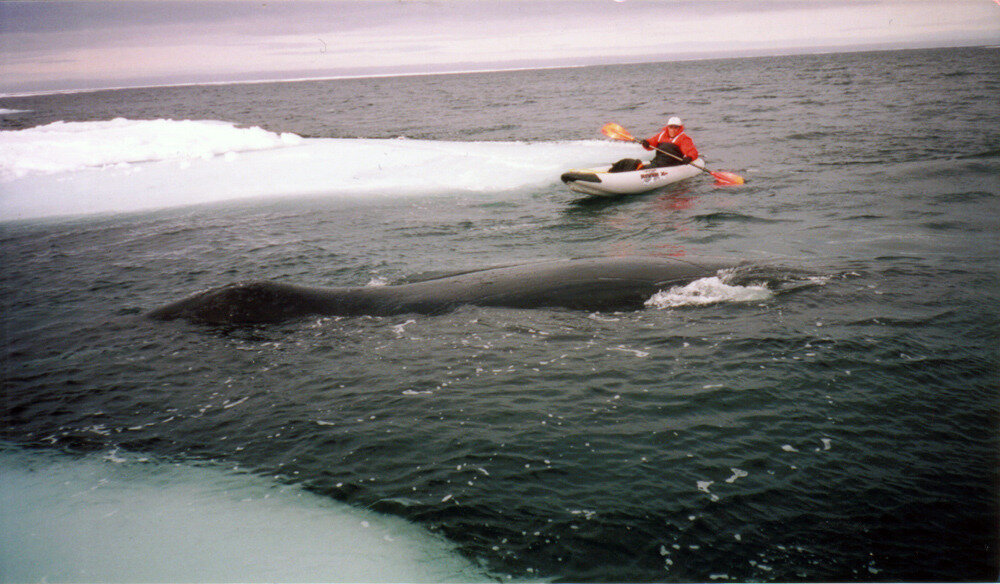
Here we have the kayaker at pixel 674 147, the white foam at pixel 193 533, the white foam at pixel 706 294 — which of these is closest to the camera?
the white foam at pixel 193 533

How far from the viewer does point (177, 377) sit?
6945 mm

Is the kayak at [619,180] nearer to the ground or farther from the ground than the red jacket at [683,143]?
nearer to the ground

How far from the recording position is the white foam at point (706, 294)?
7832 millimetres

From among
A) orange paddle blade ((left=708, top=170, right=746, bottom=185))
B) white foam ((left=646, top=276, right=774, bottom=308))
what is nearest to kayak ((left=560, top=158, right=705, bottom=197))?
orange paddle blade ((left=708, top=170, right=746, bottom=185))

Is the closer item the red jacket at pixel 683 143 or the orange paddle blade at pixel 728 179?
the orange paddle blade at pixel 728 179

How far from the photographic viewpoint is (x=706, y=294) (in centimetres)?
801

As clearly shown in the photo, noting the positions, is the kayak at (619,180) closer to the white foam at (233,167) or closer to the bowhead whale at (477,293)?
the white foam at (233,167)

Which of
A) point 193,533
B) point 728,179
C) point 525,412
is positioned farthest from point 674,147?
point 193,533

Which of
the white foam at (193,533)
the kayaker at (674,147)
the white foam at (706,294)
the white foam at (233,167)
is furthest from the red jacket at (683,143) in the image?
the white foam at (193,533)

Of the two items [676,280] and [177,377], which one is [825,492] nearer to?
[676,280]

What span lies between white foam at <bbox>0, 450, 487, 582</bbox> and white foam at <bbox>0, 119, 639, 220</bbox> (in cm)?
1286

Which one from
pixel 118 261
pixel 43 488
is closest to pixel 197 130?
pixel 118 261

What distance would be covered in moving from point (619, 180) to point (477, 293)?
9.05 meters

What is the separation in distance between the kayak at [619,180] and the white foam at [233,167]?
2.45 meters
